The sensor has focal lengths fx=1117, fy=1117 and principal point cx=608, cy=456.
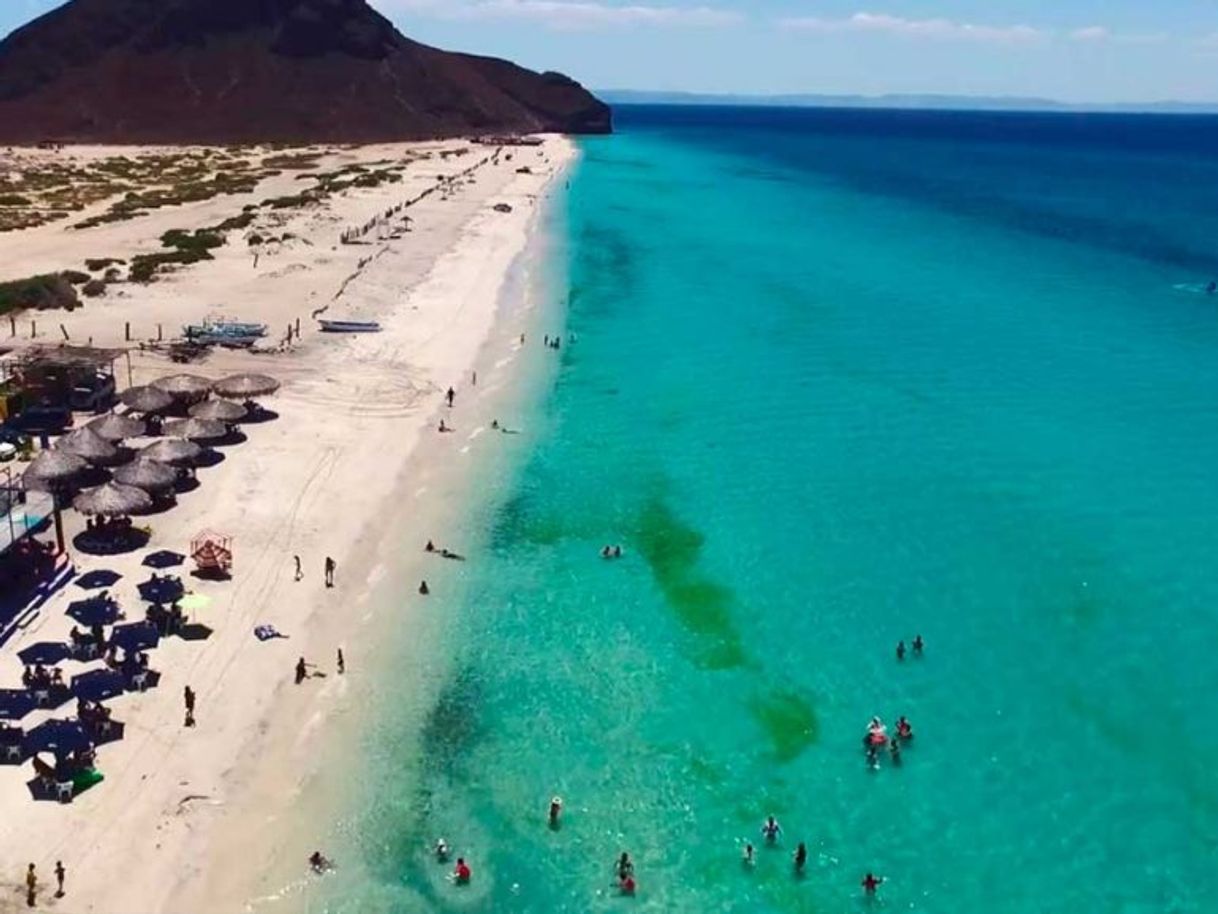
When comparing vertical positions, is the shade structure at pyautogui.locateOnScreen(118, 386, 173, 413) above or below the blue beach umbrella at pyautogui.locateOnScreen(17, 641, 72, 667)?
above

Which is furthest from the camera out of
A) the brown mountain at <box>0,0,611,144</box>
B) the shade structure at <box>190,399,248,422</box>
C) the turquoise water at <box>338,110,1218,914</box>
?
the brown mountain at <box>0,0,611,144</box>

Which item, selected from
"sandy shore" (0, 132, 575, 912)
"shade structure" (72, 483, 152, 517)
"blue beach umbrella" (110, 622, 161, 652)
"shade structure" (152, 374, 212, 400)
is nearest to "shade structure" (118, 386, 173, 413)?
"shade structure" (152, 374, 212, 400)

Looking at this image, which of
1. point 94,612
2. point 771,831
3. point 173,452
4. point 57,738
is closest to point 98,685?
point 57,738

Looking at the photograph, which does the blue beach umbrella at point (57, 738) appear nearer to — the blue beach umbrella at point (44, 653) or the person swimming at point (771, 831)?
the blue beach umbrella at point (44, 653)

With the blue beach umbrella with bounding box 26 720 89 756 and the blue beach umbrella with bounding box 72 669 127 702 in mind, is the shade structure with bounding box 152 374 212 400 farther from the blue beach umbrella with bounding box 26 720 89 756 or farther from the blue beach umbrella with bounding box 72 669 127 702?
the blue beach umbrella with bounding box 26 720 89 756

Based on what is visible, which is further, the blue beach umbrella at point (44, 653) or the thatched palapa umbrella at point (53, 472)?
the thatched palapa umbrella at point (53, 472)

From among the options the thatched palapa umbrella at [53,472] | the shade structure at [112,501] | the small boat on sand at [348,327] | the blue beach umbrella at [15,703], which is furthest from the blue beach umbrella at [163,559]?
the small boat on sand at [348,327]
